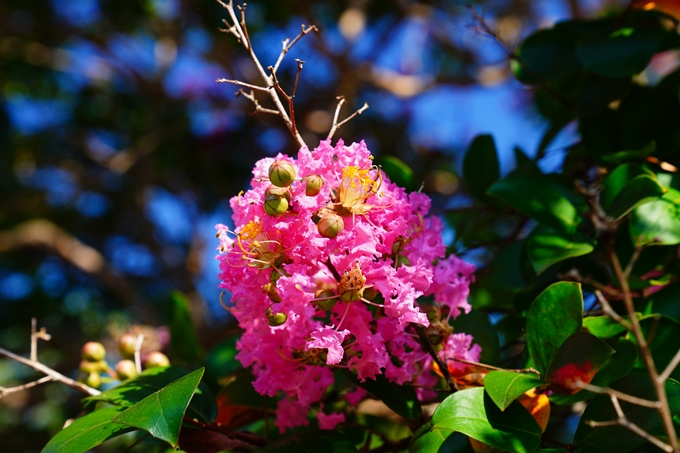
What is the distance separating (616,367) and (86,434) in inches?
26.4

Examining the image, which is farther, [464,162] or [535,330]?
[464,162]

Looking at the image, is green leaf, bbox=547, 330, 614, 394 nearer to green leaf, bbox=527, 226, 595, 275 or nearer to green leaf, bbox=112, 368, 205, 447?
green leaf, bbox=527, 226, 595, 275

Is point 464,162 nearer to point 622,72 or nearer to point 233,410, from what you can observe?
point 622,72

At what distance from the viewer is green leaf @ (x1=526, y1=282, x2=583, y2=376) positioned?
0.77m

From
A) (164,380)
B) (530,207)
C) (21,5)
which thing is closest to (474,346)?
(530,207)

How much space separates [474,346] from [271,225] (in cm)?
36

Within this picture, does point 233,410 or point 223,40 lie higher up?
point 223,40

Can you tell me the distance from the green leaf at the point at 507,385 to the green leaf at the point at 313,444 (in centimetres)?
20

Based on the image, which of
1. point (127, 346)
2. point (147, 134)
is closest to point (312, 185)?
point (127, 346)

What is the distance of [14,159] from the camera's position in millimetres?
3779

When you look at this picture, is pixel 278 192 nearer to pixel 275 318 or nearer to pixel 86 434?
pixel 275 318

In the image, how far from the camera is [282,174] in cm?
73

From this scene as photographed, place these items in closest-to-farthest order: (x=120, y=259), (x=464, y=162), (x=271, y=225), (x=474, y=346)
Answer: (x=271, y=225), (x=474, y=346), (x=464, y=162), (x=120, y=259)

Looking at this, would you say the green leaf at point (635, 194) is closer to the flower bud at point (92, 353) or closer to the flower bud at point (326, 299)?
the flower bud at point (326, 299)
